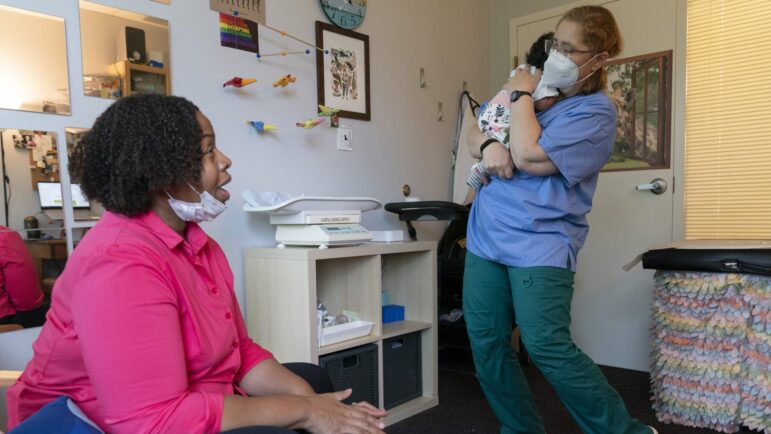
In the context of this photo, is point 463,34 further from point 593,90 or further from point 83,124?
point 83,124

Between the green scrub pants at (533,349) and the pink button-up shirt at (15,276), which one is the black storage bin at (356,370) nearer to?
the green scrub pants at (533,349)

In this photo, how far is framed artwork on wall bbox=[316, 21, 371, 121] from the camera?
7.95 ft

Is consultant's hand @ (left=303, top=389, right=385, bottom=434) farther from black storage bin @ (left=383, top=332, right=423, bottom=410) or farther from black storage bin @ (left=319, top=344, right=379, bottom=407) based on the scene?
black storage bin @ (left=383, top=332, right=423, bottom=410)

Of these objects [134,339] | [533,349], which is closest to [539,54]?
[533,349]

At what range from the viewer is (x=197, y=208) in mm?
1086

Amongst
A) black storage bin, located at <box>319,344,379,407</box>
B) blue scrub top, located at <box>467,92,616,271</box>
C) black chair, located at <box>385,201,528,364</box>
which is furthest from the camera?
black chair, located at <box>385,201,528,364</box>

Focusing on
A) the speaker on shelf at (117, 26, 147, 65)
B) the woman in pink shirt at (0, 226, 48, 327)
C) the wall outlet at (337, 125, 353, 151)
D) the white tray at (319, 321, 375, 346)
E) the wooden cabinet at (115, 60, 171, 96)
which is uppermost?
the speaker on shelf at (117, 26, 147, 65)

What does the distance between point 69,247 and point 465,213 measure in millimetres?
1604

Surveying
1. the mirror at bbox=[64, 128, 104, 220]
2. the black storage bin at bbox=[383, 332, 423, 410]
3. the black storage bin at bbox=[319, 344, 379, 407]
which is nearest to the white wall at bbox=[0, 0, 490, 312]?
the mirror at bbox=[64, 128, 104, 220]

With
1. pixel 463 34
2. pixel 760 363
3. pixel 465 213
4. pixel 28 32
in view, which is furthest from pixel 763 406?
pixel 28 32

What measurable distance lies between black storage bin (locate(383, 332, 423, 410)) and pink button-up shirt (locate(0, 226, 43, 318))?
1.32 m

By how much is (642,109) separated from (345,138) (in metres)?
1.67

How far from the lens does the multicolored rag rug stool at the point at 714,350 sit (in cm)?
196

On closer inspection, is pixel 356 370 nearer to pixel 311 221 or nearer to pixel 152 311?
pixel 311 221
